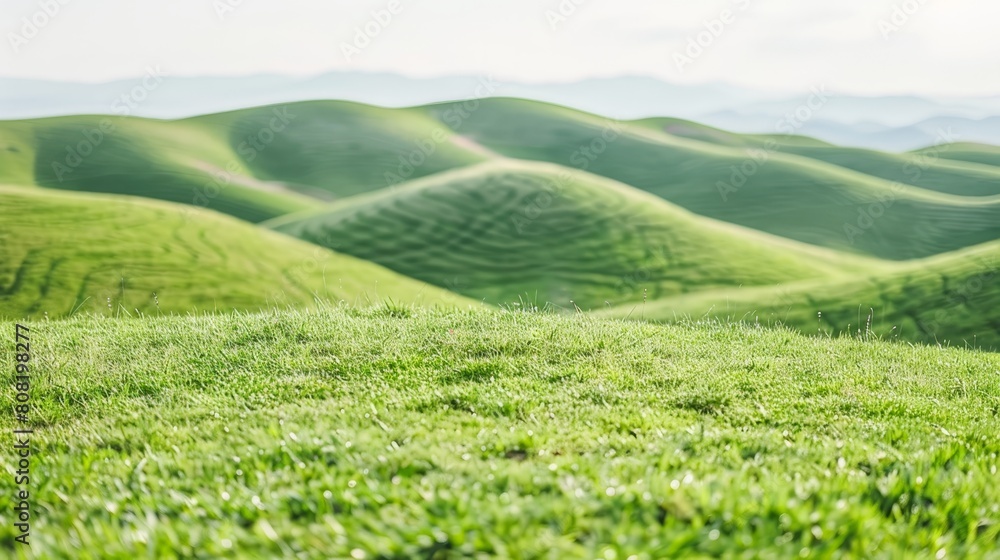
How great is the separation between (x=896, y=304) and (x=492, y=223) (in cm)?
2727

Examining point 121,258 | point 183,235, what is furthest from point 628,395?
point 183,235

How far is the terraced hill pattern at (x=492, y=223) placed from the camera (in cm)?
2683

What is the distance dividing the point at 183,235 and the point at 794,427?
29.2 m

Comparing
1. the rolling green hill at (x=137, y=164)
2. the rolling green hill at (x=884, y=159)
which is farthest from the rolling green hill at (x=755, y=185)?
the rolling green hill at (x=137, y=164)

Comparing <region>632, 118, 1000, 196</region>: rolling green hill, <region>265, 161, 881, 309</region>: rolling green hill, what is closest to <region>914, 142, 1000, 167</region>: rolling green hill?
<region>632, 118, 1000, 196</region>: rolling green hill

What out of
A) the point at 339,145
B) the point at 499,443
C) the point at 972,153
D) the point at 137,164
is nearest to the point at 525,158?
the point at 339,145

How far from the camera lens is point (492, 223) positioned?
164 ft

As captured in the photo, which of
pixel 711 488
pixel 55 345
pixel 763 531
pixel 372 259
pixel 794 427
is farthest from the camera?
pixel 372 259

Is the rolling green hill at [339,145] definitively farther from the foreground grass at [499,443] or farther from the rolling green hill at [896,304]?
the foreground grass at [499,443]

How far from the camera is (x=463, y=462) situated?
5.77 meters

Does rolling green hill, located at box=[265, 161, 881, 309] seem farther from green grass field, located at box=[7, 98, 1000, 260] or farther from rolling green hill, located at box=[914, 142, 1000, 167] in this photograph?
rolling green hill, located at box=[914, 142, 1000, 167]

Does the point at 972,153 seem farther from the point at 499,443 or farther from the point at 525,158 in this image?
the point at 499,443

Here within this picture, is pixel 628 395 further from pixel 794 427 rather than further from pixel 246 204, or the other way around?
pixel 246 204

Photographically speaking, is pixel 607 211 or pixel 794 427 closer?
pixel 794 427
